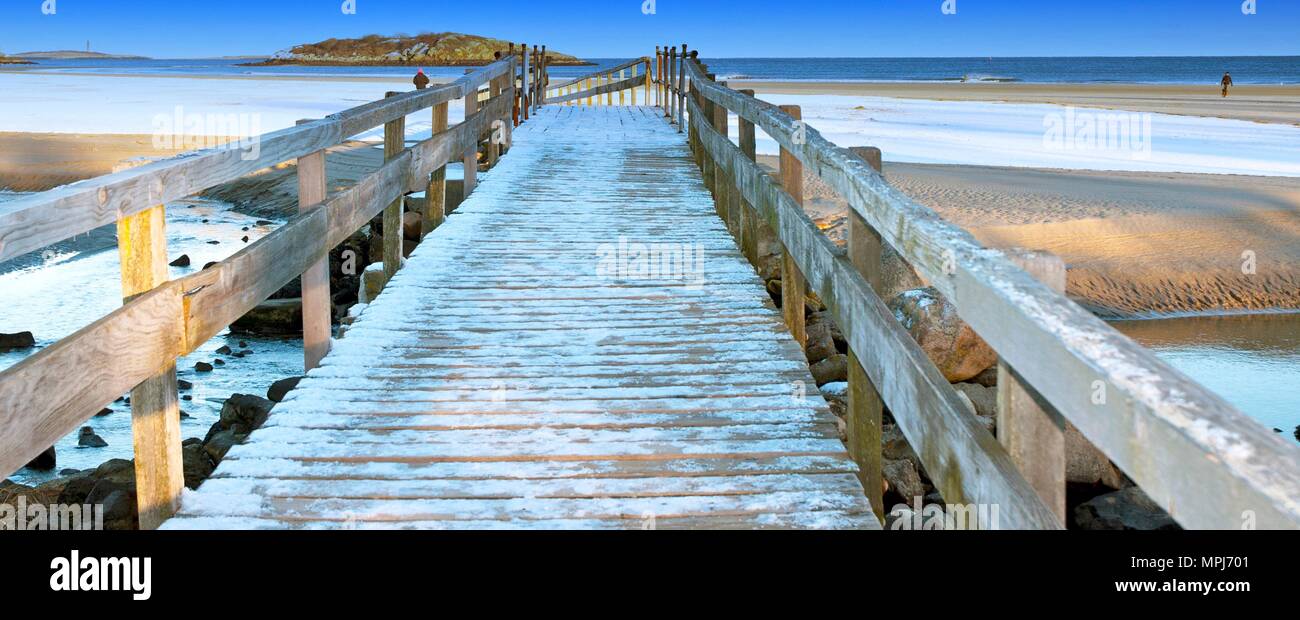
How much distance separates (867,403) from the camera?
14.5 ft

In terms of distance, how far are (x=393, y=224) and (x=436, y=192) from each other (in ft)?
5.80

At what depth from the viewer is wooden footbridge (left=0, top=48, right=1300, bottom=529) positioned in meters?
2.24

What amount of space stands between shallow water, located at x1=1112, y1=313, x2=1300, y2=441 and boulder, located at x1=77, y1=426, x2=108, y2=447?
854 cm

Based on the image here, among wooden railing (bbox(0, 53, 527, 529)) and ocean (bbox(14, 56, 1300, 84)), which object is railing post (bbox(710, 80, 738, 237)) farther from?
ocean (bbox(14, 56, 1300, 84))

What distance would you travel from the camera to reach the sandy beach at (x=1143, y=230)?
1401 cm

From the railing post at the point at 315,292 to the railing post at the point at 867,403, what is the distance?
8.21ft

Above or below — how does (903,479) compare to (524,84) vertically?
below

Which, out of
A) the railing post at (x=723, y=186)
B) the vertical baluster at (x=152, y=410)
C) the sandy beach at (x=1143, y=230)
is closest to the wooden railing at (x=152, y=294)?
the vertical baluster at (x=152, y=410)

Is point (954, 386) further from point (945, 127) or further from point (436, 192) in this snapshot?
point (945, 127)

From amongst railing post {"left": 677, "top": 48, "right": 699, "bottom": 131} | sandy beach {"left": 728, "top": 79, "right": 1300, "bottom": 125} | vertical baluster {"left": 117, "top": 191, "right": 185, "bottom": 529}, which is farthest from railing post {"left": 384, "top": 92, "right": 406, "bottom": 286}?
sandy beach {"left": 728, "top": 79, "right": 1300, "bottom": 125}

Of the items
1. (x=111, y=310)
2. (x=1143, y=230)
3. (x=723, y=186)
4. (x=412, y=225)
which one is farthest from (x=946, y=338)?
(x=111, y=310)
